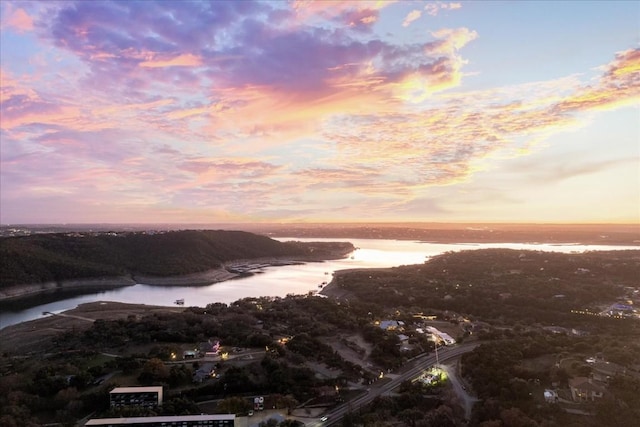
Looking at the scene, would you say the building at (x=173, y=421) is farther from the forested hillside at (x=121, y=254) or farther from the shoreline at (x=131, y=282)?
the forested hillside at (x=121, y=254)

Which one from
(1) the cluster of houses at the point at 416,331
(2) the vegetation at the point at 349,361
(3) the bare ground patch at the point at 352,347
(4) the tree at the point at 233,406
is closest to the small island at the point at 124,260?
(2) the vegetation at the point at 349,361

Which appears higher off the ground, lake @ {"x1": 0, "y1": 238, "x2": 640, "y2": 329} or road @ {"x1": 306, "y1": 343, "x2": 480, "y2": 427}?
road @ {"x1": 306, "y1": 343, "x2": 480, "y2": 427}

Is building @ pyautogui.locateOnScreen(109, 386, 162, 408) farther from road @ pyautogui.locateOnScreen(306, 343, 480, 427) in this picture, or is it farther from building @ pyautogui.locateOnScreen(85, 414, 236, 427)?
road @ pyautogui.locateOnScreen(306, 343, 480, 427)

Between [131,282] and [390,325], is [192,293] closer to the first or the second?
[131,282]

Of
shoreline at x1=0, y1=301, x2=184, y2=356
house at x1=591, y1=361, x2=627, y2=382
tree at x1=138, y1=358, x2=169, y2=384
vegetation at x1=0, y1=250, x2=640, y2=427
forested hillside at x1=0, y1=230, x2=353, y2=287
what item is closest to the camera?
vegetation at x1=0, y1=250, x2=640, y2=427

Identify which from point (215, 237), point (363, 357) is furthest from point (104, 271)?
point (363, 357)

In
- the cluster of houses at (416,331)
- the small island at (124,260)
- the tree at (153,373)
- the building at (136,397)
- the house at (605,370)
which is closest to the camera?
the building at (136,397)

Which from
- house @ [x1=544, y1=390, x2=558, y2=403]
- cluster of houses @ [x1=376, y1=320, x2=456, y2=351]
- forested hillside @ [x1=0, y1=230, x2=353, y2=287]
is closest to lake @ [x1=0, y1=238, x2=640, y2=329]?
forested hillside @ [x1=0, y1=230, x2=353, y2=287]

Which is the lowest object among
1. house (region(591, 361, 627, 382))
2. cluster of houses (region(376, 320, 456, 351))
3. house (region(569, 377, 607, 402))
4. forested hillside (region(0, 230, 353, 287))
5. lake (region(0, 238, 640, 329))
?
lake (region(0, 238, 640, 329))
